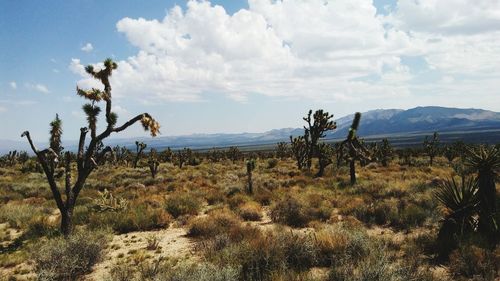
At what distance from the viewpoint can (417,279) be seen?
791cm

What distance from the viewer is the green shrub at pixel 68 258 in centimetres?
954

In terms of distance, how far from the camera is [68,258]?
32.7 feet

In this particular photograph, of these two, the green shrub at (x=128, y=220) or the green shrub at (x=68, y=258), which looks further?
the green shrub at (x=128, y=220)

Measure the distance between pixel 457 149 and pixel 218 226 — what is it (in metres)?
54.8

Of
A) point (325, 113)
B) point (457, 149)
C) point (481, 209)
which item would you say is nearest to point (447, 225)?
point (481, 209)

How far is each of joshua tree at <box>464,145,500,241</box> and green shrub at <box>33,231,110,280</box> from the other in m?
11.1

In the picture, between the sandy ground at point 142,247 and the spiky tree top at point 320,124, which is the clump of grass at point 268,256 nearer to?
the sandy ground at point 142,247

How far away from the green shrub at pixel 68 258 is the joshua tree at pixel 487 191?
36.5 ft

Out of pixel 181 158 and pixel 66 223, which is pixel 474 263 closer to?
pixel 66 223

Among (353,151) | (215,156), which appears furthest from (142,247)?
(215,156)

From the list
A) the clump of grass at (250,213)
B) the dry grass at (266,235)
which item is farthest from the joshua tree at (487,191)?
the clump of grass at (250,213)

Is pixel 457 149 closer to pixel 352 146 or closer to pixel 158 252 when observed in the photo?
pixel 352 146

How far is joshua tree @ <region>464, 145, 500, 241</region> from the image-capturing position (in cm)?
1075

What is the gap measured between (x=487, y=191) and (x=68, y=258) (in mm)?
11947
